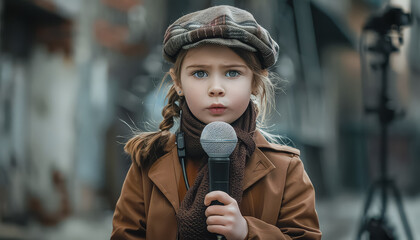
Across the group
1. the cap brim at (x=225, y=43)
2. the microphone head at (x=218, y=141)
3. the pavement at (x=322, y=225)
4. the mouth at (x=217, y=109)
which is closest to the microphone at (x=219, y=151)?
the microphone head at (x=218, y=141)

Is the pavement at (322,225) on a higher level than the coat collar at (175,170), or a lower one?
lower

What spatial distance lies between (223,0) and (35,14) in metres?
1.86

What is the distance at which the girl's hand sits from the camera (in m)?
1.10

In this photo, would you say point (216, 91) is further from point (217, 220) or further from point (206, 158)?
Answer: point (217, 220)

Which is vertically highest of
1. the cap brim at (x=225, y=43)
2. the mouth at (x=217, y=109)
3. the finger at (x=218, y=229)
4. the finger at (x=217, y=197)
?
the cap brim at (x=225, y=43)

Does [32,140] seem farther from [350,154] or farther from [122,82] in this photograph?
[350,154]

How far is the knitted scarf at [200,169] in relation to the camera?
1.15 metres

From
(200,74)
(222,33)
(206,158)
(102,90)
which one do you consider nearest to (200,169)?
(206,158)

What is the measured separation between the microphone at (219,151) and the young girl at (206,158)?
0.23ft

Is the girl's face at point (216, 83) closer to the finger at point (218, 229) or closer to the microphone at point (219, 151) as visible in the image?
the microphone at point (219, 151)

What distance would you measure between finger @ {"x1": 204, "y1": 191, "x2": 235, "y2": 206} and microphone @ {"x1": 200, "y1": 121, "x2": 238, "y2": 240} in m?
0.01

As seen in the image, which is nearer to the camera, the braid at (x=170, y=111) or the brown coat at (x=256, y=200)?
the brown coat at (x=256, y=200)

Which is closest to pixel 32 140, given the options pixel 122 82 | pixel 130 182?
pixel 122 82

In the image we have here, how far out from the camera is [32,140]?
3871 mm
